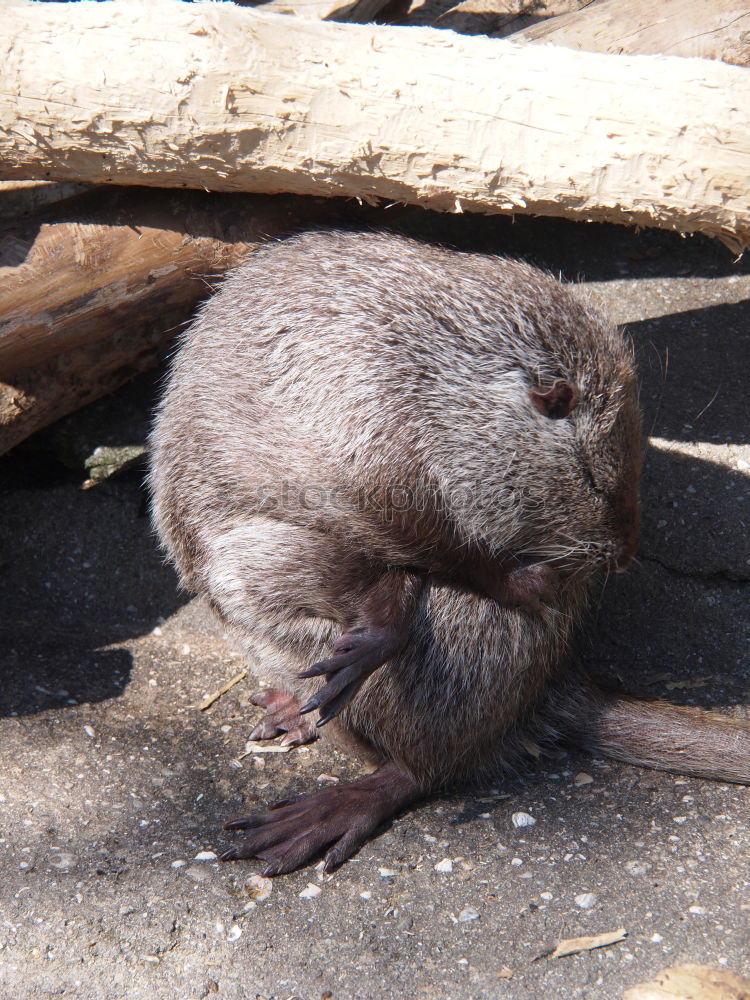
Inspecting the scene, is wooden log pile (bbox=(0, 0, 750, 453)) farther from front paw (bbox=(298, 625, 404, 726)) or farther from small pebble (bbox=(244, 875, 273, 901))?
small pebble (bbox=(244, 875, 273, 901))

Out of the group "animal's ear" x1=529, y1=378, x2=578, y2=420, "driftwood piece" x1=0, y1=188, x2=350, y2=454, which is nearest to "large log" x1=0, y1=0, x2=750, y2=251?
"driftwood piece" x1=0, y1=188, x2=350, y2=454

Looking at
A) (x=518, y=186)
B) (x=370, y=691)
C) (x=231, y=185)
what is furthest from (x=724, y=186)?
(x=370, y=691)

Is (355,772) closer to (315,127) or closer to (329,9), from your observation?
(315,127)

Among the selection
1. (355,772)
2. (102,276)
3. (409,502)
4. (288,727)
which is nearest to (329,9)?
(102,276)

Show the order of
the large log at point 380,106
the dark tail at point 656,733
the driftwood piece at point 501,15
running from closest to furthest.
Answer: the large log at point 380,106 < the dark tail at point 656,733 < the driftwood piece at point 501,15

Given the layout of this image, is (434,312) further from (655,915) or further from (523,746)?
(655,915)

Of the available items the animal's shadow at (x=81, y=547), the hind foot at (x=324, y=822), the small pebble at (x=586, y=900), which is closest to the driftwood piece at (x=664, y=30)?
the animal's shadow at (x=81, y=547)

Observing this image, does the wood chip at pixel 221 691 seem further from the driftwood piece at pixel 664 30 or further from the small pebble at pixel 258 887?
the driftwood piece at pixel 664 30
